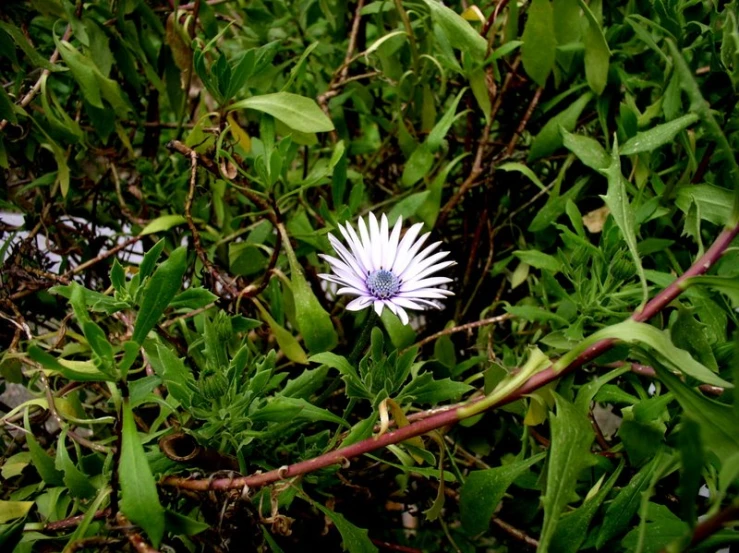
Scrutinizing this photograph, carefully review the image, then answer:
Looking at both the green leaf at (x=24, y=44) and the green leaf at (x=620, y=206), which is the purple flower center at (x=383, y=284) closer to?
the green leaf at (x=620, y=206)

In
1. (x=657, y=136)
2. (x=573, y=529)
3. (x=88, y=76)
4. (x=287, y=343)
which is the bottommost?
(x=573, y=529)

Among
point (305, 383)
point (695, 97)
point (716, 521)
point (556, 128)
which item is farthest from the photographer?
point (556, 128)

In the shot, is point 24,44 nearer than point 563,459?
No

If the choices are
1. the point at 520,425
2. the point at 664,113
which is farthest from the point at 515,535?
the point at 664,113

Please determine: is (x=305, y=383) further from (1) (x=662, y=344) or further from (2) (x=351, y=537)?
(1) (x=662, y=344)

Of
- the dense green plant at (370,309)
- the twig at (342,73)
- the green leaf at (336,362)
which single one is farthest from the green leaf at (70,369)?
the twig at (342,73)

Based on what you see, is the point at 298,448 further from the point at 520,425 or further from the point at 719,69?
the point at 719,69

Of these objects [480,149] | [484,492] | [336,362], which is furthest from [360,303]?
[480,149]
